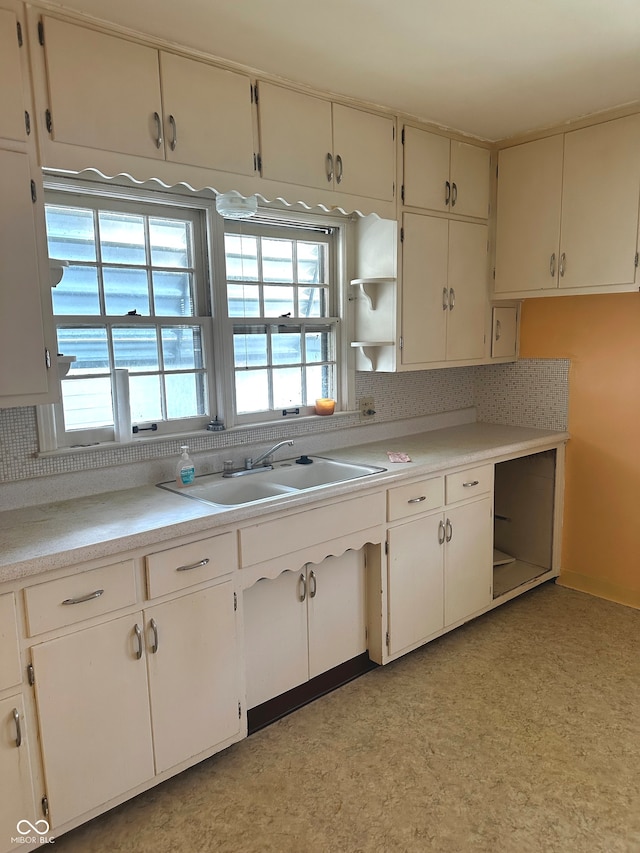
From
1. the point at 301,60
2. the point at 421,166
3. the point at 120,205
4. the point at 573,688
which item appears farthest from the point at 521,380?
the point at 120,205

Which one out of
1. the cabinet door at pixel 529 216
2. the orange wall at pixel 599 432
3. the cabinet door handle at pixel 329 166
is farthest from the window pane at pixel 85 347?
the orange wall at pixel 599 432

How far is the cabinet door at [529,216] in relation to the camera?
3.13m

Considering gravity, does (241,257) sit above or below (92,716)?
above

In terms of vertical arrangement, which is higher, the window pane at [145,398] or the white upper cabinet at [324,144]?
the white upper cabinet at [324,144]

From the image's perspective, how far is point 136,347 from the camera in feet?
8.20

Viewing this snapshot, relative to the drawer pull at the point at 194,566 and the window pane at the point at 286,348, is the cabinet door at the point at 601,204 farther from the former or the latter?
the drawer pull at the point at 194,566

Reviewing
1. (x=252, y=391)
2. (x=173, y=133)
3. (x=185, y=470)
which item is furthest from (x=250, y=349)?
(x=173, y=133)

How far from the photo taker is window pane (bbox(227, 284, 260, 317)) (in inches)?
109

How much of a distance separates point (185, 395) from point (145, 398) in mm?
191

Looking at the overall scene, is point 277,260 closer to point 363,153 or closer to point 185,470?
point 363,153

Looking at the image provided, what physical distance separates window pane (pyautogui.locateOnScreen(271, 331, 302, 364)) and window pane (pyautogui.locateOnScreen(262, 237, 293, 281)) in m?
0.28

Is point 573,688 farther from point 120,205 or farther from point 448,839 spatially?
point 120,205

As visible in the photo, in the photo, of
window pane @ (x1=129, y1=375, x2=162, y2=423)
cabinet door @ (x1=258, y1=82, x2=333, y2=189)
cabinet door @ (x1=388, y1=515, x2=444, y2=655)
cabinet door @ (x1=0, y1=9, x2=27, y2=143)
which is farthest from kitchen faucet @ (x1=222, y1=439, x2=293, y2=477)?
cabinet door @ (x1=0, y1=9, x2=27, y2=143)

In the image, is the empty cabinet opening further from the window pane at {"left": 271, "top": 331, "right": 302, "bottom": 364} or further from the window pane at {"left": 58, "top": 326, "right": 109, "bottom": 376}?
the window pane at {"left": 58, "top": 326, "right": 109, "bottom": 376}
